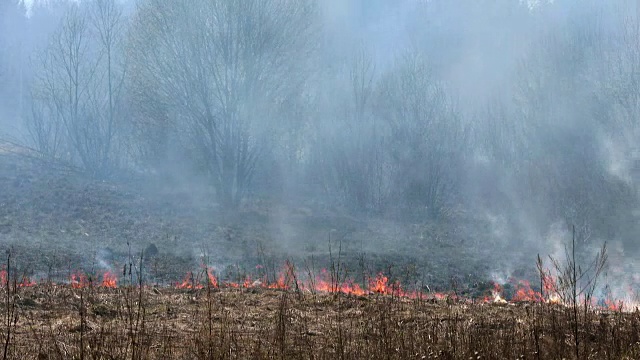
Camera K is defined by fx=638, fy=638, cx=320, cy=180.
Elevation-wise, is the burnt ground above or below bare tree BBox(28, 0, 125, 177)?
below

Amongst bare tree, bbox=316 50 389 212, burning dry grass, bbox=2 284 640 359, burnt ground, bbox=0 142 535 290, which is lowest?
burning dry grass, bbox=2 284 640 359

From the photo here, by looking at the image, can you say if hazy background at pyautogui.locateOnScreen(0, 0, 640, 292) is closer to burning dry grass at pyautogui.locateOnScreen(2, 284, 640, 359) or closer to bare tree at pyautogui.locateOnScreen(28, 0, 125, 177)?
bare tree at pyautogui.locateOnScreen(28, 0, 125, 177)

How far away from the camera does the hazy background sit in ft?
78.6

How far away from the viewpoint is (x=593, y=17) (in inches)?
1172

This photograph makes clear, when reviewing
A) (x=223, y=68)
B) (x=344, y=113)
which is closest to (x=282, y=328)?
(x=223, y=68)

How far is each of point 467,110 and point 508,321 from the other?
23.3 metres

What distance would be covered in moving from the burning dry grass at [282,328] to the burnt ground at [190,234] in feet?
16.0

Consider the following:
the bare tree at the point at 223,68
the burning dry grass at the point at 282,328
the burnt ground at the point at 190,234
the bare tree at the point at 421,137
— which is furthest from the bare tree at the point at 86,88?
the burning dry grass at the point at 282,328

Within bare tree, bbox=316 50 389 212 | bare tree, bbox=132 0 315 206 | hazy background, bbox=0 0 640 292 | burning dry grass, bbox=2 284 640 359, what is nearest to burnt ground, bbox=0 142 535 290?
Answer: hazy background, bbox=0 0 640 292

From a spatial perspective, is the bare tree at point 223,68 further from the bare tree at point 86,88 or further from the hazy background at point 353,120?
the bare tree at point 86,88

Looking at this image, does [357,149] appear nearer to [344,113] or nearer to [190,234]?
[344,113]

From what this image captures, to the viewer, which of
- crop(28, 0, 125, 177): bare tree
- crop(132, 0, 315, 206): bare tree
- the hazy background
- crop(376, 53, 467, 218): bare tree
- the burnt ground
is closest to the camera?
the burnt ground

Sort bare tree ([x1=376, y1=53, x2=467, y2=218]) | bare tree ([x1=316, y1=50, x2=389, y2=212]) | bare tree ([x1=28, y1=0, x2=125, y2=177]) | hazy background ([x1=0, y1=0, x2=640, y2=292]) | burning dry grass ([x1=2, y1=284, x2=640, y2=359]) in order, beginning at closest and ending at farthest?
burning dry grass ([x1=2, y1=284, x2=640, y2=359])
hazy background ([x1=0, y1=0, x2=640, y2=292])
bare tree ([x1=28, y1=0, x2=125, y2=177])
bare tree ([x1=376, y1=53, x2=467, y2=218])
bare tree ([x1=316, y1=50, x2=389, y2=212])

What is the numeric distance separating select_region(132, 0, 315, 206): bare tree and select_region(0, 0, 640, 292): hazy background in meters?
0.05
